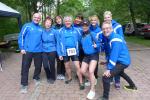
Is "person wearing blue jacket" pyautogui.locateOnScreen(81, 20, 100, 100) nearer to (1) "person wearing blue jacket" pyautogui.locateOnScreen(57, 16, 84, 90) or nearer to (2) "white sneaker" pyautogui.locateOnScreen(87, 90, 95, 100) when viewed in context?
(2) "white sneaker" pyautogui.locateOnScreen(87, 90, 95, 100)

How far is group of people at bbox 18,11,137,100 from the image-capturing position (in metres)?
7.40

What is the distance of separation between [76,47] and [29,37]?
122 cm

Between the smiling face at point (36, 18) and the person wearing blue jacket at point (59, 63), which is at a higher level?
the smiling face at point (36, 18)

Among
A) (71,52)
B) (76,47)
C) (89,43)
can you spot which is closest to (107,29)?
(89,43)

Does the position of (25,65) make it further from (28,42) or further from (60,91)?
(60,91)

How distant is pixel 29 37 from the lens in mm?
8664

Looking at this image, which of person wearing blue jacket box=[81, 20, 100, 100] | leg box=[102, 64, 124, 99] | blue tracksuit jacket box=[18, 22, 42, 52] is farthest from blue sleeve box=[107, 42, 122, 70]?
blue tracksuit jacket box=[18, 22, 42, 52]

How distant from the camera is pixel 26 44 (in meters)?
8.70

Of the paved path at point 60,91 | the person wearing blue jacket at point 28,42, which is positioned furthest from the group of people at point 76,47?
the paved path at point 60,91

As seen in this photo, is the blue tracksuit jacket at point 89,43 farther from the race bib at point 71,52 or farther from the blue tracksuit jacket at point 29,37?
the blue tracksuit jacket at point 29,37

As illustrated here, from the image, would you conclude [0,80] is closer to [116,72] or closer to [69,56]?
[69,56]

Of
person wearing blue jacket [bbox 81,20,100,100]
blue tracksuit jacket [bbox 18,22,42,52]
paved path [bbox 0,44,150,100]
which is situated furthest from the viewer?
blue tracksuit jacket [bbox 18,22,42,52]

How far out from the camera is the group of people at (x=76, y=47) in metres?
7.40

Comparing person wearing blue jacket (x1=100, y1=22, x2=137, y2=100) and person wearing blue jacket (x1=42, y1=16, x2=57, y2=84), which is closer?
person wearing blue jacket (x1=100, y1=22, x2=137, y2=100)
